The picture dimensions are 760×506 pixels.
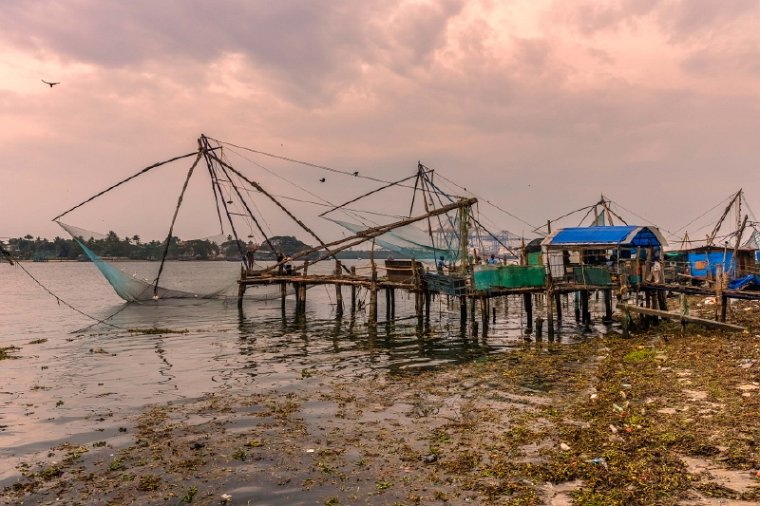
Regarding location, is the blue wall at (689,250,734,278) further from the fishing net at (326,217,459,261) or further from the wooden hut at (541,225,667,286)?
the fishing net at (326,217,459,261)

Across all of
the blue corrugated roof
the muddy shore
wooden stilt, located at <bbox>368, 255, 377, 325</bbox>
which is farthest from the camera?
wooden stilt, located at <bbox>368, 255, 377, 325</bbox>

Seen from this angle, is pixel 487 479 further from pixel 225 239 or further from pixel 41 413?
pixel 225 239

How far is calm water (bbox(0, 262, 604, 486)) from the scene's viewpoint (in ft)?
43.0

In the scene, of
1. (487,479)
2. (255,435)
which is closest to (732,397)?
(487,479)

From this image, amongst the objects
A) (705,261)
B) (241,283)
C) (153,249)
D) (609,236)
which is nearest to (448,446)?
(609,236)

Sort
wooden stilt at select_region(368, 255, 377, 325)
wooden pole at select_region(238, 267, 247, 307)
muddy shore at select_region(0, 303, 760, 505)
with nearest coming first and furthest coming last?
1. muddy shore at select_region(0, 303, 760, 505)
2. wooden stilt at select_region(368, 255, 377, 325)
3. wooden pole at select_region(238, 267, 247, 307)

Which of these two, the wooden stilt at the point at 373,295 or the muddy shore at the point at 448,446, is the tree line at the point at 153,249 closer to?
the wooden stilt at the point at 373,295

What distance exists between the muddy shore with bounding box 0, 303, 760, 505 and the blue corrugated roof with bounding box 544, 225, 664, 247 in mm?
9861

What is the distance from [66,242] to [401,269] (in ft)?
537

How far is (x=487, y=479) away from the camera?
8516mm

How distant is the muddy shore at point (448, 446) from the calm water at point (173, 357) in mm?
1383

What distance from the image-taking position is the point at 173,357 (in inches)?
843

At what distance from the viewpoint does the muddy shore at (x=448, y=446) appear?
26.8ft

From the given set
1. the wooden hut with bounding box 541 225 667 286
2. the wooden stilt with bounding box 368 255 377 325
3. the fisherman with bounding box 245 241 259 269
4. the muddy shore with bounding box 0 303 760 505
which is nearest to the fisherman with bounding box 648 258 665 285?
the wooden hut with bounding box 541 225 667 286
